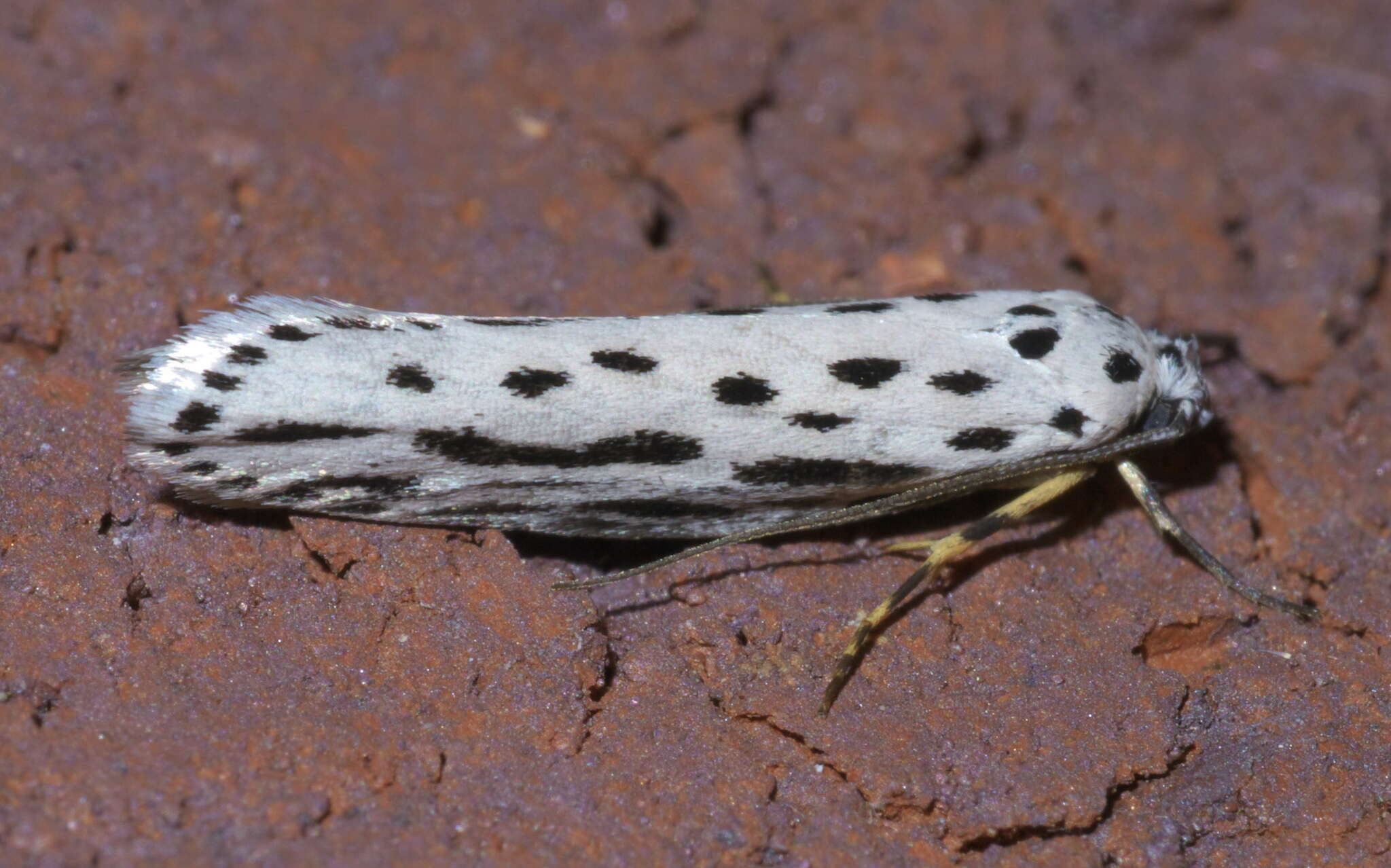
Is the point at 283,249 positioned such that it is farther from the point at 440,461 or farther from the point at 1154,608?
the point at 1154,608

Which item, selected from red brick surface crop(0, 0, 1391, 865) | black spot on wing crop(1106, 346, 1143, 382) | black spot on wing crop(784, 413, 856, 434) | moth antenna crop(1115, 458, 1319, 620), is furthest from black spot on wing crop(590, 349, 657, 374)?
moth antenna crop(1115, 458, 1319, 620)

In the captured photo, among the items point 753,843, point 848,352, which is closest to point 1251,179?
point 848,352

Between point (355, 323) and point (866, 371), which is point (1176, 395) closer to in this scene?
point (866, 371)

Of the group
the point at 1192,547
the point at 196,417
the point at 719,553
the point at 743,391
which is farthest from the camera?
the point at 1192,547

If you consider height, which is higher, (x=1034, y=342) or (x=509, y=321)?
(x=509, y=321)

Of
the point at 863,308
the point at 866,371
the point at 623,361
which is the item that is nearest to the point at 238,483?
the point at 623,361

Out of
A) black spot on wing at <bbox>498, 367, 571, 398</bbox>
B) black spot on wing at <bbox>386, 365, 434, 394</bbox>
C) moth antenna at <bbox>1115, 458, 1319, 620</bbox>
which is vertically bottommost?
moth antenna at <bbox>1115, 458, 1319, 620</bbox>

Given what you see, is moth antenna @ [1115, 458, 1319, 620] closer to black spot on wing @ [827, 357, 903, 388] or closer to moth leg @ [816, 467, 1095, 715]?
moth leg @ [816, 467, 1095, 715]
